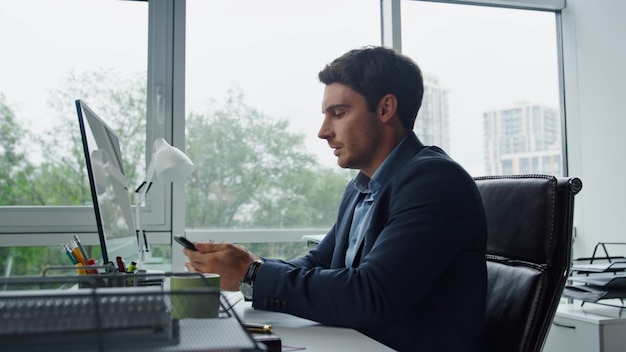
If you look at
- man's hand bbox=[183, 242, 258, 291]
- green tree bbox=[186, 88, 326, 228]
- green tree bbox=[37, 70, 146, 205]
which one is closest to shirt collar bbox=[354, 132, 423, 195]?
man's hand bbox=[183, 242, 258, 291]

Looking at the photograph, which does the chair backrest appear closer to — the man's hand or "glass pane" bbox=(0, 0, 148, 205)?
the man's hand

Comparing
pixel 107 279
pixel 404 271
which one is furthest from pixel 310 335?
pixel 107 279

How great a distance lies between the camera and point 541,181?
1.20 m

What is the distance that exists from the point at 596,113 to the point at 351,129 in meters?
1.86

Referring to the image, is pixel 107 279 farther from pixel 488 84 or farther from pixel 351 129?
pixel 488 84

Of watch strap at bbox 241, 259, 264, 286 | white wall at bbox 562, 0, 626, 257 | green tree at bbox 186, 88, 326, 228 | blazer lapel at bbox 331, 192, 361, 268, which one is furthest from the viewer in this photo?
white wall at bbox 562, 0, 626, 257

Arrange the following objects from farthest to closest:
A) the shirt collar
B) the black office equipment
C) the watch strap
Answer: the shirt collar, the watch strap, the black office equipment

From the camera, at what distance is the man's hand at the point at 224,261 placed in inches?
48.7

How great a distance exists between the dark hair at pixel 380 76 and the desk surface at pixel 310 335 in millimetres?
563

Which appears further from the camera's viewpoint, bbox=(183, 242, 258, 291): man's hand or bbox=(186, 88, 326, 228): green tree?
bbox=(186, 88, 326, 228): green tree

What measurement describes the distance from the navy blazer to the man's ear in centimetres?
26

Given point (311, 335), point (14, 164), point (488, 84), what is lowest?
point (311, 335)

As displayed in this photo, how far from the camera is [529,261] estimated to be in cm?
121

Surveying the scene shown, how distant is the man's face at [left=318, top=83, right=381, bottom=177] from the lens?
4.83 feet
